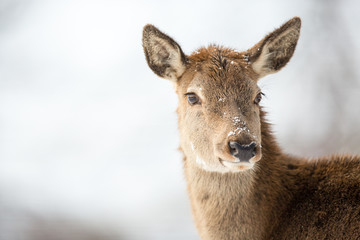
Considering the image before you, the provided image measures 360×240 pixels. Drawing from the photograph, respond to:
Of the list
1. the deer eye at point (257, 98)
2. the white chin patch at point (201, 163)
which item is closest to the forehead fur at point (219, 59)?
the deer eye at point (257, 98)

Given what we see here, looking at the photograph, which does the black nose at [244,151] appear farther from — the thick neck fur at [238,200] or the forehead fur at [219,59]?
the forehead fur at [219,59]

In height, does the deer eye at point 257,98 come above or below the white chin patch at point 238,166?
above

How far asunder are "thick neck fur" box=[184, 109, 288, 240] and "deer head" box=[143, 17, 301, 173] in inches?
9.4

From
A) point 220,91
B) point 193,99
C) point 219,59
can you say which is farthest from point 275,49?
point 193,99

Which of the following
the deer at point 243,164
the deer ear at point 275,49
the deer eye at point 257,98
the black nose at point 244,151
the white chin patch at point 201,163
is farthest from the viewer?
the deer ear at point 275,49

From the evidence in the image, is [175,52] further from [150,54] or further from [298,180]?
[298,180]

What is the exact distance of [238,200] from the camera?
16.1 feet

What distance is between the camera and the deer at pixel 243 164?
454cm

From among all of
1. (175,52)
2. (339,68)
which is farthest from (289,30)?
(339,68)

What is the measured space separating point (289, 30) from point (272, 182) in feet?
6.18

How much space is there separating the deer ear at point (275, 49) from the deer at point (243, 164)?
0.01 metres

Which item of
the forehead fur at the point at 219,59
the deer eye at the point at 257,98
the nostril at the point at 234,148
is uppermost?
the forehead fur at the point at 219,59

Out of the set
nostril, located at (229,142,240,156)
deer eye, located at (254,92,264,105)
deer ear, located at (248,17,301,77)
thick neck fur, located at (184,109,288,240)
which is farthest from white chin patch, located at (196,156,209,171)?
deer ear, located at (248,17,301,77)

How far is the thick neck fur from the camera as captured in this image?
4.81 m
